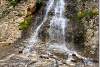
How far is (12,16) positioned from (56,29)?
8.63 feet

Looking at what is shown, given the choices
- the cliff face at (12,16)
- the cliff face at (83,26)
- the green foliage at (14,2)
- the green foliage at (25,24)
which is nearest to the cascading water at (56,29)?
the cliff face at (83,26)

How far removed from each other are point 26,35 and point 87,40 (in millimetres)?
2935

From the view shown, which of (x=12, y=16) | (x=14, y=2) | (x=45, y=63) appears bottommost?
(x=45, y=63)

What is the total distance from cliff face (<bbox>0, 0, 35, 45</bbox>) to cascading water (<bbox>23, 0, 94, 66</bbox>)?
2.84 ft

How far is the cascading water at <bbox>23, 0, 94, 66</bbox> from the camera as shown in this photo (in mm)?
11103

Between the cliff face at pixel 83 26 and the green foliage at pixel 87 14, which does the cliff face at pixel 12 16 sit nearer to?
the cliff face at pixel 83 26

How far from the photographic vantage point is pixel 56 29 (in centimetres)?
1223

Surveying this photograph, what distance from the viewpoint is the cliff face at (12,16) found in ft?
40.5

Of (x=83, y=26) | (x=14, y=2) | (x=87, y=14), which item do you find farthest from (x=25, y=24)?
(x=87, y=14)

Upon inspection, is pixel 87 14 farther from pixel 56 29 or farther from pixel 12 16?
pixel 12 16

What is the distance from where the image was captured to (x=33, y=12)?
529 inches

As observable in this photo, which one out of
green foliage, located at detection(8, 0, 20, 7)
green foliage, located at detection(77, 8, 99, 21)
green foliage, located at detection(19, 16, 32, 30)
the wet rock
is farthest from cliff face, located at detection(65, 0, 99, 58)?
green foliage, located at detection(8, 0, 20, 7)

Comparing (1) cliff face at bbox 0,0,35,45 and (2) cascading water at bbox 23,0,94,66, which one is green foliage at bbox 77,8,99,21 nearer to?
(2) cascading water at bbox 23,0,94,66

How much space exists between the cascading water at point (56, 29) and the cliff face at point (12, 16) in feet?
2.84
